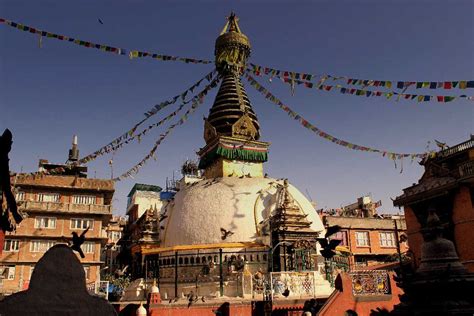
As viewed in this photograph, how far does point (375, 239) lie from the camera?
138ft

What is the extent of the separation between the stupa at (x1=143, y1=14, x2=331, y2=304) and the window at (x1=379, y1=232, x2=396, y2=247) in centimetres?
1768

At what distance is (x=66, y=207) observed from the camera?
3114 cm

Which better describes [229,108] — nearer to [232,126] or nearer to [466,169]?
[232,126]

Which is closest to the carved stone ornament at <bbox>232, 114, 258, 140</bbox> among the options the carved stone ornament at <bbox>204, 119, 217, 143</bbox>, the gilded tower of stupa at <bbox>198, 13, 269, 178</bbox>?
the gilded tower of stupa at <bbox>198, 13, 269, 178</bbox>

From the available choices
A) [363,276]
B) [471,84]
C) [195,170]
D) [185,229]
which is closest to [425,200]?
[363,276]

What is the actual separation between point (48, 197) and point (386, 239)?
33.4 meters

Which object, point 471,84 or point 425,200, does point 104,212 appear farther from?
point 471,84

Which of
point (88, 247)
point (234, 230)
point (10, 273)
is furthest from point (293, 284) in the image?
point (10, 273)

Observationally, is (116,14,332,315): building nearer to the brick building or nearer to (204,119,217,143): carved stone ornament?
(204,119,217,143): carved stone ornament

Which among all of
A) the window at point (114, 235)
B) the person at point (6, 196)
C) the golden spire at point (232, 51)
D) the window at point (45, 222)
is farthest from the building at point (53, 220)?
the window at point (114, 235)

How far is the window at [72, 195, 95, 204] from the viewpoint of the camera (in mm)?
32250

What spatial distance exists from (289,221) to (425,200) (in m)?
9.22

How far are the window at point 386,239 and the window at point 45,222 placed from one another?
105 feet

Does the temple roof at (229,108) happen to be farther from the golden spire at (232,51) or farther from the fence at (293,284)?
the fence at (293,284)
